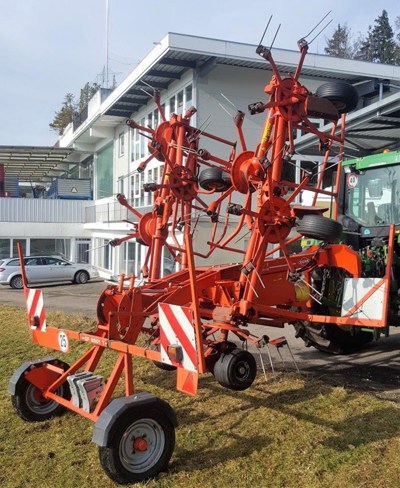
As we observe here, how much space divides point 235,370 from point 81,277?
19.1 m

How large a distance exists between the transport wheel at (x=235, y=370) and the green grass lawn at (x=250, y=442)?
1.30 ft

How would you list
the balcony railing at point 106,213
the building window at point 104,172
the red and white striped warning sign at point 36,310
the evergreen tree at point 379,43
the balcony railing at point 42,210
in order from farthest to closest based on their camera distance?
the evergreen tree at point 379,43 → the building window at point 104,172 → the balcony railing at point 42,210 → the balcony railing at point 106,213 → the red and white striped warning sign at point 36,310

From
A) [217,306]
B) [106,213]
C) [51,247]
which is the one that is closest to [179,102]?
[106,213]

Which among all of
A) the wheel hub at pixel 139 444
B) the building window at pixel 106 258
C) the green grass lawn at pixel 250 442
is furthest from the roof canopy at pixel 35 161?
the wheel hub at pixel 139 444

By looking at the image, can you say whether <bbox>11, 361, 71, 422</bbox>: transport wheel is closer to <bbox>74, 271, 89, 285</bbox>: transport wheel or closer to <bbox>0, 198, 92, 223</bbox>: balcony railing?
<bbox>74, 271, 89, 285</bbox>: transport wheel

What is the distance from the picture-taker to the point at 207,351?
17.2 feet

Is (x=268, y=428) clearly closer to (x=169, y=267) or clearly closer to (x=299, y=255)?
(x=299, y=255)

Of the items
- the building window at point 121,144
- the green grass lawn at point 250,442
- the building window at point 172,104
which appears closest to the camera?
the green grass lawn at point 250,442

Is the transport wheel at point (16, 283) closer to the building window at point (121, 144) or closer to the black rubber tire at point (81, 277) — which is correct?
the black rubber tire at point (81, 277)

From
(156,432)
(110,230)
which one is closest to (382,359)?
(156,432)

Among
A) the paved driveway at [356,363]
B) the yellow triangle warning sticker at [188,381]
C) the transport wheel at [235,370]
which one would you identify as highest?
the yellow triangle warning sticker at [188,381]

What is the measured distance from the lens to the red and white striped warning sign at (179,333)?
3.91 metres

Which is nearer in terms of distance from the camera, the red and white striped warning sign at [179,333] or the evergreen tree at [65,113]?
the red and white striped warning sign at [179,333]

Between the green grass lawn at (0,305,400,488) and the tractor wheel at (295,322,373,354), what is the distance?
118cm
